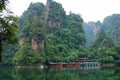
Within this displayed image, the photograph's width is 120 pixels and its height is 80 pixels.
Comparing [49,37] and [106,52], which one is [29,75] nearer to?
[106,52]

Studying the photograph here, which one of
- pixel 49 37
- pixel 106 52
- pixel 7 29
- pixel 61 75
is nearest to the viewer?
pixel 7 29

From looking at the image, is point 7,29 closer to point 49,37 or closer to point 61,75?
point 61,75

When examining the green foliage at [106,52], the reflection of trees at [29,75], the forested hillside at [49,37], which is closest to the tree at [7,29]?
the reflection of trees at [29,75]

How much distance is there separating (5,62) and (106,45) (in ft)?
128

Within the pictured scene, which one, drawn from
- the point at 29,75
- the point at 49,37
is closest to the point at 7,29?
the point at 29,75

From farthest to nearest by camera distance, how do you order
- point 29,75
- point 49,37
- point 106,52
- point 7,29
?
point 49,37 < point 106,52 < point 29,75 < point 7,29

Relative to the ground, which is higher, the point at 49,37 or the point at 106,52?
the point at 49,37

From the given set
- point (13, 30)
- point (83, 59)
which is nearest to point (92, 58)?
point (83, 59)

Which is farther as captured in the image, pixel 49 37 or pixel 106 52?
pixel 49 37

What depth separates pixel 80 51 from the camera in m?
115

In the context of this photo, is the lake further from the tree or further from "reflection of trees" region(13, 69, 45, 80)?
the tree

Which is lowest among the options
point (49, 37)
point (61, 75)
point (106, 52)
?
point (61, 75)

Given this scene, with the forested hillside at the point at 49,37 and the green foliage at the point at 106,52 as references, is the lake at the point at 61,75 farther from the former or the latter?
the green foliage at the point at 106,52

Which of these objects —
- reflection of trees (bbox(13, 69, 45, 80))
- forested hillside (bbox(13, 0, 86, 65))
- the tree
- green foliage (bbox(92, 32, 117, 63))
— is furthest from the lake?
green foliage (bbox(92, 32, 117, 63))
